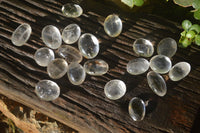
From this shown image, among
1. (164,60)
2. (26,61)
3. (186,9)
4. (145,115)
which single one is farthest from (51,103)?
(186,9)

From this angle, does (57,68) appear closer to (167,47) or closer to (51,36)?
(51,36)

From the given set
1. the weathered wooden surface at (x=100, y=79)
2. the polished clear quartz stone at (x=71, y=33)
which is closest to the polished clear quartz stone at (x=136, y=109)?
the weathered wooden surface at (x=100, y=79)

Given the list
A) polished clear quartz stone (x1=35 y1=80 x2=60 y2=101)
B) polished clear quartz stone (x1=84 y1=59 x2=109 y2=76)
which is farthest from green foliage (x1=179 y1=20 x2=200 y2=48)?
polished clear quartz stone (x1=35 y1=80 x2=60 y2=101)

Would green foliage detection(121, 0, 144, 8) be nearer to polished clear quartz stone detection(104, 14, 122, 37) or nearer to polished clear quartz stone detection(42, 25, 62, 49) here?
polished clear quartz stone detection(104, 14, 122, 37)

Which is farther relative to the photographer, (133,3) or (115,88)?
(133,3)

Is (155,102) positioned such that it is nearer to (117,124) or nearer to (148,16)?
(117,124)

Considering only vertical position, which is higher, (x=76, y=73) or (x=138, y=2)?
(x=138, y=2)

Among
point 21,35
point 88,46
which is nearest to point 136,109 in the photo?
point 88,46
